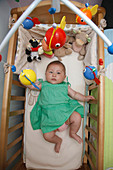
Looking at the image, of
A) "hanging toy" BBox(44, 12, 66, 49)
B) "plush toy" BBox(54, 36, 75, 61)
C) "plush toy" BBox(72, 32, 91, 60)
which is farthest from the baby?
"hanging toy" BBox(44, 12, 66, 49)

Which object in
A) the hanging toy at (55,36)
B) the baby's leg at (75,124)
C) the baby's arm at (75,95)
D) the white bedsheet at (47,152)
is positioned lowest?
the white bedsheet at (47,152)

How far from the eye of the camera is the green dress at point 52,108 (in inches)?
45.8

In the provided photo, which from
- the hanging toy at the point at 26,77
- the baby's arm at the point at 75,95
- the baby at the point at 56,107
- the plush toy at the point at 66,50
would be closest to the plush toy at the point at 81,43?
the plush toy at the point at 66,50

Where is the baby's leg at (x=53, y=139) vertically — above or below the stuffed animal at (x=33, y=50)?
below

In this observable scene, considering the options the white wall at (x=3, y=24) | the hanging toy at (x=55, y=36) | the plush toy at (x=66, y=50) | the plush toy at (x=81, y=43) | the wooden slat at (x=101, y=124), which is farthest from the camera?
the plush toy at (x=66, y=50)

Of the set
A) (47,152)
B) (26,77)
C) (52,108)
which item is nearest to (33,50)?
(26,77)

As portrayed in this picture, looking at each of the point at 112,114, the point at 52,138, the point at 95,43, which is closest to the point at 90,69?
the point at 95,43

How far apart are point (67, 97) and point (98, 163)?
570 millimetres

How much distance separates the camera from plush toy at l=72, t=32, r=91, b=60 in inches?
47.2

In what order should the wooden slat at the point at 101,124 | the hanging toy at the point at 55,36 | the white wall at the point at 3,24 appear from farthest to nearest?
the white wall at the point at 3,24, the wooden slat at the point at 101,124, the hanging toy at the point at 55,36

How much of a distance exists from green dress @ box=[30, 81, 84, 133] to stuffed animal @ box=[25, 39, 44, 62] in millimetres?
256

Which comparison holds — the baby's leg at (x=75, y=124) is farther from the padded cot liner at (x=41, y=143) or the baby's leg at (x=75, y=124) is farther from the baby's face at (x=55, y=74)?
the baby's face at (x=55, y=74)

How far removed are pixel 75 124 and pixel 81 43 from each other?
0.71 m

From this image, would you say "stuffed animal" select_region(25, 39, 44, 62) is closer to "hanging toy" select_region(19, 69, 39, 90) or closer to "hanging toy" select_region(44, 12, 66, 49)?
"hanging toy" select_region(19, 69, 39, 90)
